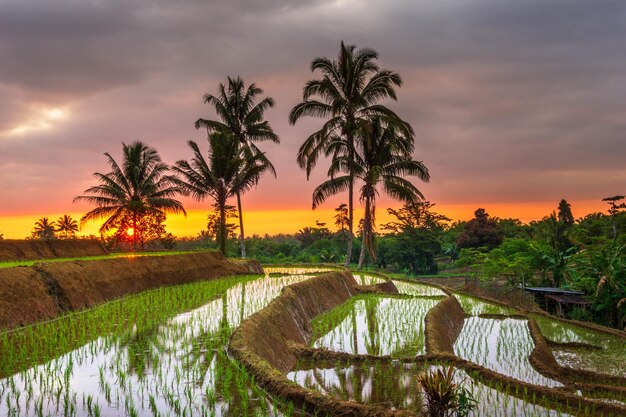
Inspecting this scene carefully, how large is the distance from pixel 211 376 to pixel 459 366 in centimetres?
292

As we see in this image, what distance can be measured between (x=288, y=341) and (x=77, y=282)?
487 cm

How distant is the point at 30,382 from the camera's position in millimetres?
4910

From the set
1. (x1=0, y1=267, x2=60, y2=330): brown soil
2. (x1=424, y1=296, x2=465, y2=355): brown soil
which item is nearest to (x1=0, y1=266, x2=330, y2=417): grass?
(x1=0, y1=267, x2=60, y2=330): brown soil

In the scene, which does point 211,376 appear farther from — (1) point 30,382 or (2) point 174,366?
(1) point 30,382

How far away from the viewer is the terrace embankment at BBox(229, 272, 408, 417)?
4.30 metres

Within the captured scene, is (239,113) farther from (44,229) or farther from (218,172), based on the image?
(44,229)

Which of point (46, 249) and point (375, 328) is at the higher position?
point (46, 249)

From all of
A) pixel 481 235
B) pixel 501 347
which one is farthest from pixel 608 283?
pixel 481 235

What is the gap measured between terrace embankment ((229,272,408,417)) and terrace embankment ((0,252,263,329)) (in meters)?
3.55

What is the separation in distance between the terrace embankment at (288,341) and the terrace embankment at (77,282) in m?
3.55

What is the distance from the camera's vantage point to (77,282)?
10.1 meters

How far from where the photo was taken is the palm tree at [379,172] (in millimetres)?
25375

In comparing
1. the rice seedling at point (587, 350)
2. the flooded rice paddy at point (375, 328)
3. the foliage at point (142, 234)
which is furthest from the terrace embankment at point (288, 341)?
the foliage at point (142, 234)

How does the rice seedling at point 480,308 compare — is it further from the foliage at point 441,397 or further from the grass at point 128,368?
the foliage at point 441,397
